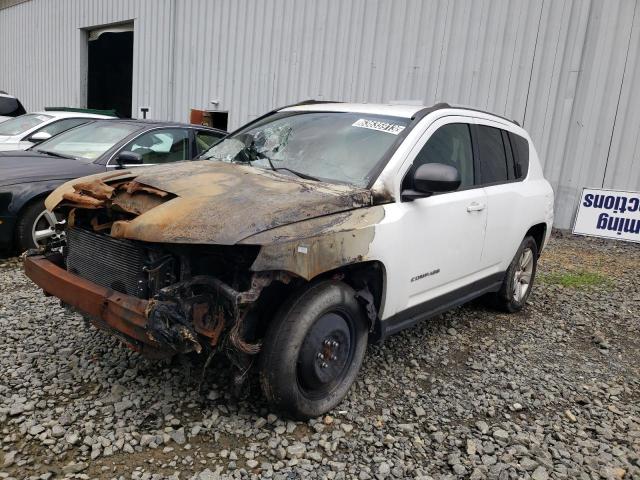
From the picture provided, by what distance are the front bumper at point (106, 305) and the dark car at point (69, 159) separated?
1512mm

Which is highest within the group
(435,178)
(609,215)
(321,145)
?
(321,145)

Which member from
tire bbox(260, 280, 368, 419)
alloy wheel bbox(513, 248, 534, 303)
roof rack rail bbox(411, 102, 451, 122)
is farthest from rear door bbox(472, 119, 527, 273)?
tire bbox(260, 280, 368, 419)

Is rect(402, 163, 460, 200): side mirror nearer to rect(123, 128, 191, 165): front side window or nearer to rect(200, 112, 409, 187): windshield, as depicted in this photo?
rect(200, 112, 409, 187): windshield

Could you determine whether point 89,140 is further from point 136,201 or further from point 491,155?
point 491,155

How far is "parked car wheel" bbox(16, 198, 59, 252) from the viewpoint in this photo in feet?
16.2

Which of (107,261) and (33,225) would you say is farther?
(33,225)

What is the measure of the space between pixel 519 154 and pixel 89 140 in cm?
483

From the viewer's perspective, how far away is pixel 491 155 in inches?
167

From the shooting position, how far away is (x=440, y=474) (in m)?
2.57

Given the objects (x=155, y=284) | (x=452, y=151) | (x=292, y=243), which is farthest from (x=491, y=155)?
(x=155, y=284)

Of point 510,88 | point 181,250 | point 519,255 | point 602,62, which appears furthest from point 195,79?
point 181,250

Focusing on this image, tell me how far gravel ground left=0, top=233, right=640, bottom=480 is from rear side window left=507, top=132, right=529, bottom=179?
1.48 m

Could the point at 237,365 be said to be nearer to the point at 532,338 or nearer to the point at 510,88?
the point at 532,338

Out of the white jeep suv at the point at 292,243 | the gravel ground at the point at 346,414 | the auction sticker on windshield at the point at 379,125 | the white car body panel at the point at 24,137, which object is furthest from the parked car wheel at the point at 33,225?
the auction sticker on windshield at the point at 379,125
